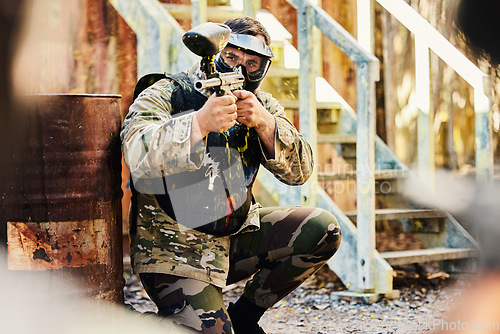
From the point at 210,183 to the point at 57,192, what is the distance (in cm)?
56

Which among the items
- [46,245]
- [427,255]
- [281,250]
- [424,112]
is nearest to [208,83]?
[46,245]

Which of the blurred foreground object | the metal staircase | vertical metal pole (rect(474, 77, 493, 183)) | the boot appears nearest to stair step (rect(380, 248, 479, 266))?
the metal staircase

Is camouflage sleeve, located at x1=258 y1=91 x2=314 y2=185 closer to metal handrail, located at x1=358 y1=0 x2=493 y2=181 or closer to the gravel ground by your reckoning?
the gravel ground

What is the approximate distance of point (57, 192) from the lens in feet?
7.57

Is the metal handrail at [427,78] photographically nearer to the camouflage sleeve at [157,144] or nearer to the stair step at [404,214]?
the stair step at [404,214]

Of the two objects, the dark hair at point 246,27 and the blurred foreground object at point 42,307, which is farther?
the dark hair at point 246,27

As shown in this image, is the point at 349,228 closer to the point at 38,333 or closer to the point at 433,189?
the point at 433,189

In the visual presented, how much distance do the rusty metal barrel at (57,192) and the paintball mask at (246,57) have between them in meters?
0.50

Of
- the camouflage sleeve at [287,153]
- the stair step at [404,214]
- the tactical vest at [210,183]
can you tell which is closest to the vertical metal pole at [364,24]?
the stair step at [404,214]

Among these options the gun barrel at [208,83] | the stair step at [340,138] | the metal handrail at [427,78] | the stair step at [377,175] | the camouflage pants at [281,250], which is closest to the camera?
the gun barrel at [208,83]

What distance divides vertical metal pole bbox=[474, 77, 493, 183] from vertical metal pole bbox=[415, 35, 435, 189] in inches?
16.5

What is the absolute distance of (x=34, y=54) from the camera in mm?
5434

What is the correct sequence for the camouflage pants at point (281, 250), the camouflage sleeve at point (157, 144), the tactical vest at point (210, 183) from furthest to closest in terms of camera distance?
the camouflage pants at point (281, 250), the tactical vest at point (210, 183), the camouflage sleeve at point (157, 144)

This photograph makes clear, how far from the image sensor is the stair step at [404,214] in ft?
15.0
